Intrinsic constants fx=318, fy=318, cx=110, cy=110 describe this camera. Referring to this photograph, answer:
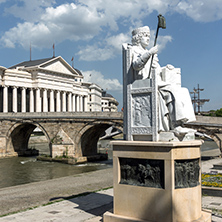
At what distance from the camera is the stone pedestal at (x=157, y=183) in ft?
21.1

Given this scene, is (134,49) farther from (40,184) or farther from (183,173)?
(40,184)

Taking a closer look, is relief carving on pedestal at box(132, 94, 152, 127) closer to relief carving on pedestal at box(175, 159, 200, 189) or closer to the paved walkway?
relief carving on pedestal at box(175, 159, 200, 189)

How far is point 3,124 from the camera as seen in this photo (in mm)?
39312

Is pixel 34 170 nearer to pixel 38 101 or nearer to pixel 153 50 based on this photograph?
pixel 153 50

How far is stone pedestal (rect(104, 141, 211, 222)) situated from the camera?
643 centimetres

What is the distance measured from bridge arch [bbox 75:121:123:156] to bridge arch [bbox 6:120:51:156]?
611 centimetres

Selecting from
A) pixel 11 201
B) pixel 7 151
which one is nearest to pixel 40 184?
pixel 11 201

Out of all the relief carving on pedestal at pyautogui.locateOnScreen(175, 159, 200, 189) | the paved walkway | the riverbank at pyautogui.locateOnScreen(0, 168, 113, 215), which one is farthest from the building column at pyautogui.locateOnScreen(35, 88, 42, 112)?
the relief carving on pedestal at pyautogui.locateOnScreen(175, 159, 200, 189)

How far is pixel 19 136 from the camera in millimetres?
40844

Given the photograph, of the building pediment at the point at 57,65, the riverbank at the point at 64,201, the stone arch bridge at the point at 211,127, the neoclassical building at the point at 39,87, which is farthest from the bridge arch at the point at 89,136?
the building pediment at the point at 57,65

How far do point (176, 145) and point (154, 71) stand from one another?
166 cm

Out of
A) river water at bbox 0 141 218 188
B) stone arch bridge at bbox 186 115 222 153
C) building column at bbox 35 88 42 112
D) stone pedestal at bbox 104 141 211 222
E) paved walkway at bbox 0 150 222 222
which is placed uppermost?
building column at bbox 35 88 42 112

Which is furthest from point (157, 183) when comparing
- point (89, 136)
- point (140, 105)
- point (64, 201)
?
point (89, 136)

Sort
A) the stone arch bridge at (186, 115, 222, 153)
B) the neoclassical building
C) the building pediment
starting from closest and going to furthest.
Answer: the stone arch bridge at (186, 115, 222, 153)
the neoclassical building
the building pediment
